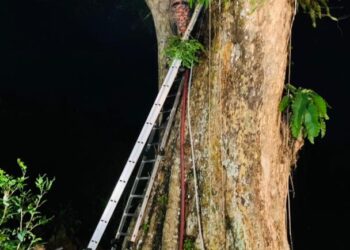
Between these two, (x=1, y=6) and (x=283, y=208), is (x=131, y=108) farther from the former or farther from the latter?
(x=283, y=208)

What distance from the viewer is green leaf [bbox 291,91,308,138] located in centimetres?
388

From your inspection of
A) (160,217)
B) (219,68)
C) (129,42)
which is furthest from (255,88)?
(129,42)

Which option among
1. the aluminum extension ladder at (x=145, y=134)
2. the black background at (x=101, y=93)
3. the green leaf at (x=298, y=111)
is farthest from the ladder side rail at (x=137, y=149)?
the black background at (x=101, y=93)

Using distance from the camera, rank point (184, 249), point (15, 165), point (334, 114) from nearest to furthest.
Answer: point (184, 249), point (15, 165), point (334, 114)

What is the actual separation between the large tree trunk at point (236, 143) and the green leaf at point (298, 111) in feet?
0.47

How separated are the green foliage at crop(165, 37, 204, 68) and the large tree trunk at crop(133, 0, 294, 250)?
11cm

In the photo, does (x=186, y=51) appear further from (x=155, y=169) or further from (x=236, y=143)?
(x=155, y=169)

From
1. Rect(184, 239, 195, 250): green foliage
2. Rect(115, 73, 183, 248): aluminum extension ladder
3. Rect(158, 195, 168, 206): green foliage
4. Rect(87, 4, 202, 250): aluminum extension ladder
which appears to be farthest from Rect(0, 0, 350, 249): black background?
Rect(184, 239, 195, 250): green foliage

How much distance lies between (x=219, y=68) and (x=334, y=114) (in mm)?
8110

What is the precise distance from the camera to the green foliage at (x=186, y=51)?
395cm

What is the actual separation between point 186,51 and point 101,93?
7.77 metres

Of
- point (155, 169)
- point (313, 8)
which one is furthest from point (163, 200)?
point (313, 8)

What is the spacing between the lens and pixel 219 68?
12.7 feet

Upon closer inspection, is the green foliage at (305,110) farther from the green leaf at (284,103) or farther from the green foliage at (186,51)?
the green foliage at (186,51)
